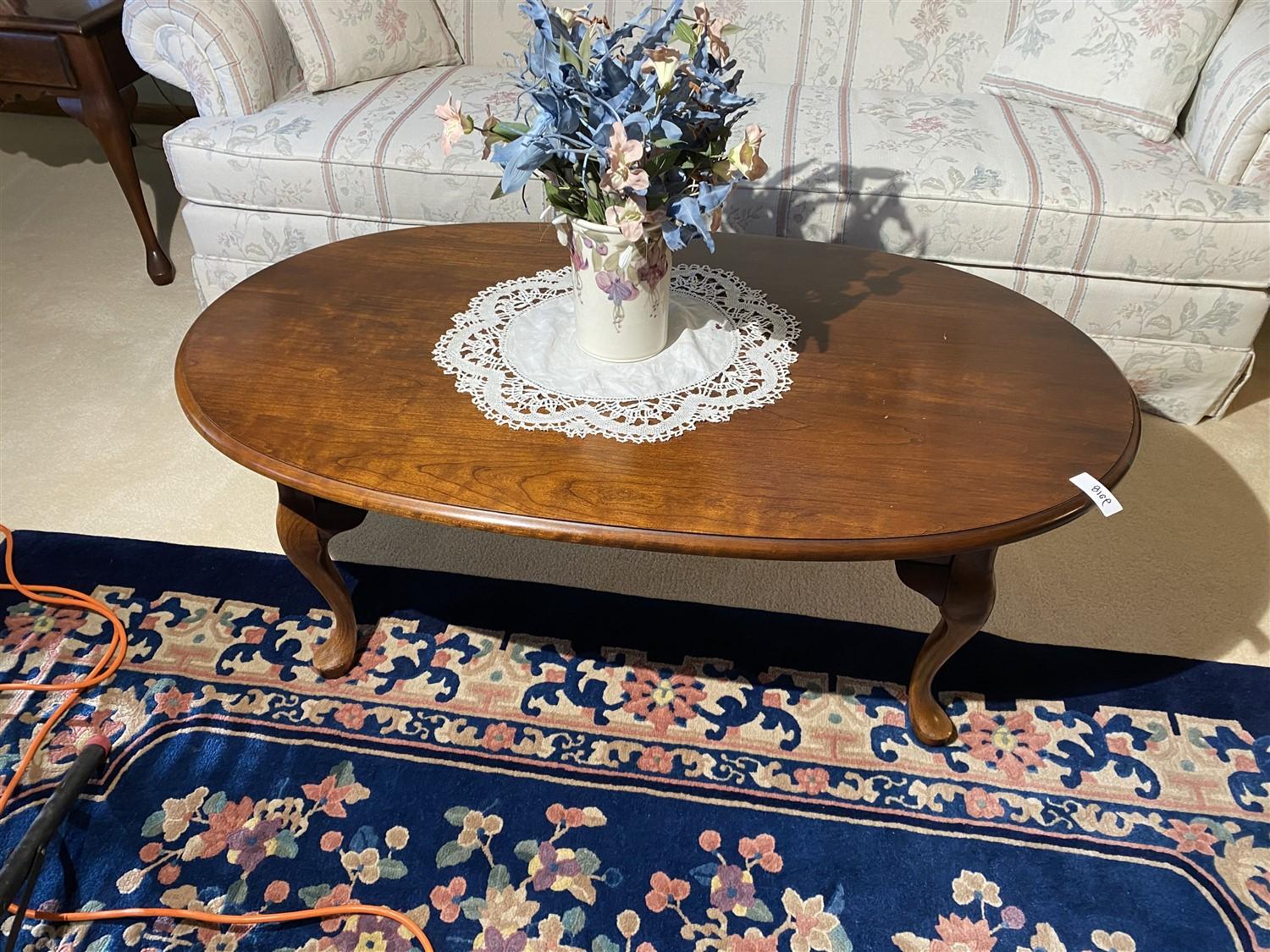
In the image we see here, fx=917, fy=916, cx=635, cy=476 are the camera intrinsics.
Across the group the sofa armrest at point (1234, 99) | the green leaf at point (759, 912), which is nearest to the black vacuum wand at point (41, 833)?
the green leaf at point (759, 912)

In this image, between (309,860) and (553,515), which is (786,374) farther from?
(309,860)

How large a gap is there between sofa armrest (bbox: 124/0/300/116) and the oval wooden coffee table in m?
0.74

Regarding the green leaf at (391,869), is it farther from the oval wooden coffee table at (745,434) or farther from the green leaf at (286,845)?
the oval wooden coffee table at (745,434)

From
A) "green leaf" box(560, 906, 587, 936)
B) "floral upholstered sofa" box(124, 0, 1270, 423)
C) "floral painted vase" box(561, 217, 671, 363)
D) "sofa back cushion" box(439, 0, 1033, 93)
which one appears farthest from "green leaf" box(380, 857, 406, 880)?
"sofa back cushion" box(439, 0, 1033, 93)

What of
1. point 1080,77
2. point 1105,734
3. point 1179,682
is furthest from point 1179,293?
point 1105,734

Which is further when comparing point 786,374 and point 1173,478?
point 1173,478

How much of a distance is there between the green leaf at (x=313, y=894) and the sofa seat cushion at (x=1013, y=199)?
139cm

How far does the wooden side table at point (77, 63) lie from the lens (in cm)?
202

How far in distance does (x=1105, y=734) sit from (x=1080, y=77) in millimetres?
1401

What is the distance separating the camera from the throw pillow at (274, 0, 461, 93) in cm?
202

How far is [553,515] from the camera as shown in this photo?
1.01m

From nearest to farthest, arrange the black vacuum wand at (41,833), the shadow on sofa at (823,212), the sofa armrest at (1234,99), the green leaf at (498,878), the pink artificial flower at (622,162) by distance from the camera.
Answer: the pink artificial flower at (622,162), the black vacuum wand at (41,833), the green leaf at (498,878), the sofa armrest at (1234,99), the shadow on sofa at (823,212)

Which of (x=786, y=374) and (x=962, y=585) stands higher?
(x=786, y=374)

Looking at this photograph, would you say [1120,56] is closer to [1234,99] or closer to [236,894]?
[1234,99]
